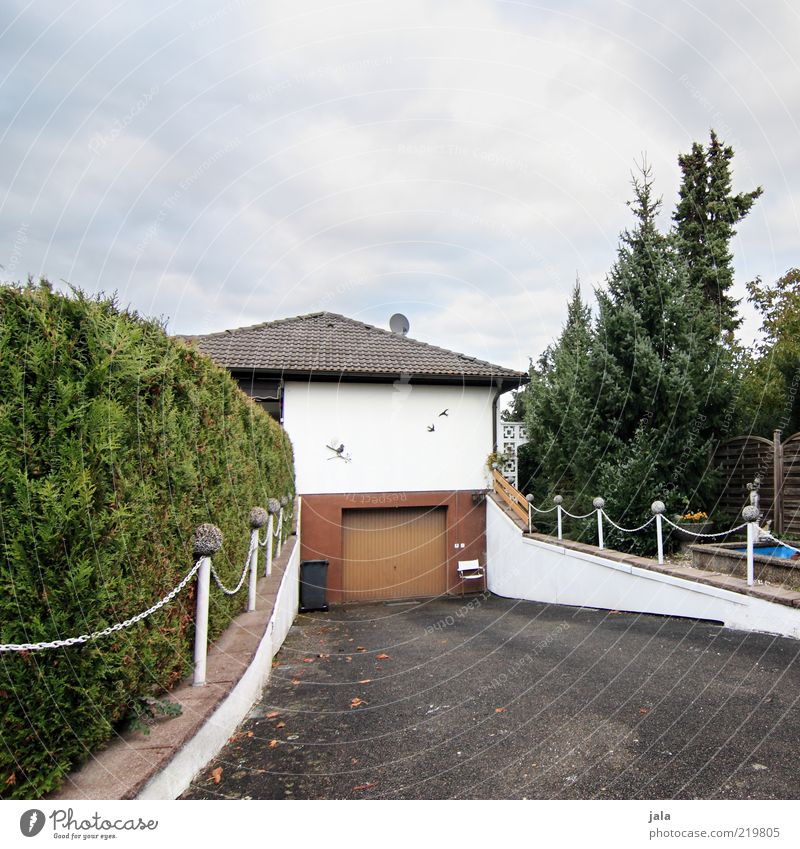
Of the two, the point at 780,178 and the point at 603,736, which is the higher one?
the point at 780,178

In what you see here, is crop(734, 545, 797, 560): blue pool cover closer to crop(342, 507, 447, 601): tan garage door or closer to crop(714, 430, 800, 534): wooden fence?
crop(714, 430, 800, 534): wooden fence

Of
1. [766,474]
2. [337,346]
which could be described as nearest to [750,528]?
[766,474]

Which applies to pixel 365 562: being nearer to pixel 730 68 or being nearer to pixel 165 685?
pixel 165 685

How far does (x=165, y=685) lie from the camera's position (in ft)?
9.02

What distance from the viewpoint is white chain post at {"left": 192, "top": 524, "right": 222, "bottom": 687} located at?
9.62 ft

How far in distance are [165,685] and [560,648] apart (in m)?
3.68

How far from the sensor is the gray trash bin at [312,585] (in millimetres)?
10211

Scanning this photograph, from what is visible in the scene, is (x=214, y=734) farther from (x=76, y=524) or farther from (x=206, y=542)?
(x=76, y=524)

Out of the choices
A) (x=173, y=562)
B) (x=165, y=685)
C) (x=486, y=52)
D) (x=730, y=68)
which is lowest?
(x=165, y=685)

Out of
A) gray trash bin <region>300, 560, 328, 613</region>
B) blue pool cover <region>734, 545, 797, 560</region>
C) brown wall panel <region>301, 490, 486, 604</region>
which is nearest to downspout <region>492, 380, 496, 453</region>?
brown wall panel <region>301, 490, 486, 604</region>

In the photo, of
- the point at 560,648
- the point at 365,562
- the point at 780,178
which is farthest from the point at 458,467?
the point at 780,178

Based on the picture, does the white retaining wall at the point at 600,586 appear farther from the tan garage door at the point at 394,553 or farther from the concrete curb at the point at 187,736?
the concrete curb at the point at 187,736

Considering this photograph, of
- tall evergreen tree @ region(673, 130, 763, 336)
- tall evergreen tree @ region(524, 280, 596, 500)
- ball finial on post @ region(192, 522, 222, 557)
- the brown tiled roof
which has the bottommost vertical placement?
ball finial on post @ region(192, 522, 222, 557)

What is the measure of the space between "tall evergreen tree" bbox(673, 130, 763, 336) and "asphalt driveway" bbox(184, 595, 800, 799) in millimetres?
15600
